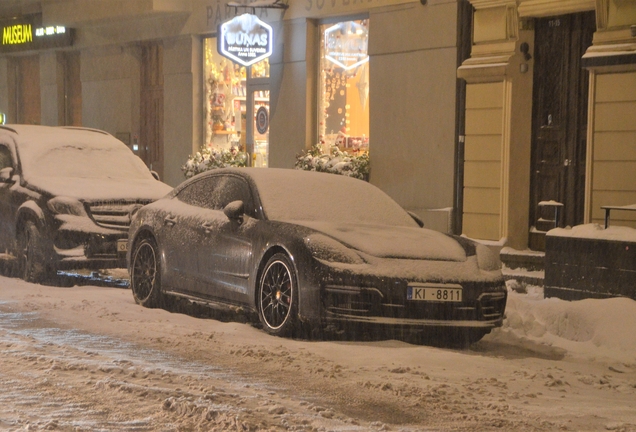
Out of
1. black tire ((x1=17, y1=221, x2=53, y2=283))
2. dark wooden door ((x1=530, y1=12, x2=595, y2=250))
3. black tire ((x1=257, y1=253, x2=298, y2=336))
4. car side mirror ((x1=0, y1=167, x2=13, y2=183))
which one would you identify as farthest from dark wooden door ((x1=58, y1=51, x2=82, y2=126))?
black tire ((x1=257, y1=253, x2=298, y2=336))

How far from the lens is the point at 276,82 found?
1978 cm

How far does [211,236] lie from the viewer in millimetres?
9469

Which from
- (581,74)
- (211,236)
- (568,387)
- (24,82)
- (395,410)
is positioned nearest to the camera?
(395,410)

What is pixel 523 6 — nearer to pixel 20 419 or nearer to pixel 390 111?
pixel 390 111

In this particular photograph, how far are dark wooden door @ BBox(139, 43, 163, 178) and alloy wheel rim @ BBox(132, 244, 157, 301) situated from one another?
1282cm

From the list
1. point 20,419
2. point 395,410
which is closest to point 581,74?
point 395,410

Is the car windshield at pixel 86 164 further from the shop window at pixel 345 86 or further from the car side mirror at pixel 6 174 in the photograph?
the shop window at pixel 345 86

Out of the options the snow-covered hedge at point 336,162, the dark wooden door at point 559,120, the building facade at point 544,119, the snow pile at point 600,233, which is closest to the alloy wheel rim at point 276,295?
the snow pile at point 600,233

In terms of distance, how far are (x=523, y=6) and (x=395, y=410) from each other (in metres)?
9.98

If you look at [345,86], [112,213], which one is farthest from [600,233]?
[345,86]

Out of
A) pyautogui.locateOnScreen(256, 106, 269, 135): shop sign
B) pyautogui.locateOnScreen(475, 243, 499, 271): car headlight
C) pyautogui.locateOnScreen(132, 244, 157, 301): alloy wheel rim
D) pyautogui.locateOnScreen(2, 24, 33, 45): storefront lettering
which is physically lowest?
pyautogui.locateOnScreen(132, 244, 157, 301): alloy wheel rim

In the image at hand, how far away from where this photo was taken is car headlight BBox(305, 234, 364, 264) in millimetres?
8188

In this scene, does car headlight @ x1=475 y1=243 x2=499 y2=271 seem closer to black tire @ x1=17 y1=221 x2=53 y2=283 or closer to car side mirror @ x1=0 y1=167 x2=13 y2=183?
black tire @ x1=17 y1=221 x2=53 y2=283

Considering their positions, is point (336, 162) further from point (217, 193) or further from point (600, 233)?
point (217, 193)
